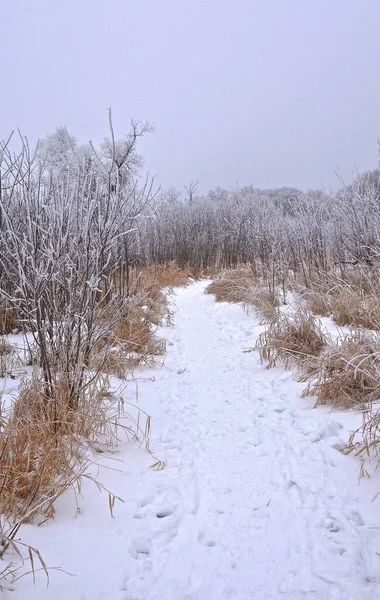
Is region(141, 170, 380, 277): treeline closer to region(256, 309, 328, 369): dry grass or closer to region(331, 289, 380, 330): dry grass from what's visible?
region(331, 289, 380, 330): dry grass

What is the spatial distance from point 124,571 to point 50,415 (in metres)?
1.02

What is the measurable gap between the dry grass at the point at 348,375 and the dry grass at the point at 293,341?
1.47ft

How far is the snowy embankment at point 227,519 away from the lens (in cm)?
136

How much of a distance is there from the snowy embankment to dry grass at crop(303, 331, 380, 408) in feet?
0.43

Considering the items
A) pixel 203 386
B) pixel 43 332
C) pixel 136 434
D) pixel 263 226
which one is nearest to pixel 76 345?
pixel 43 332

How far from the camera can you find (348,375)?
8.87 feet

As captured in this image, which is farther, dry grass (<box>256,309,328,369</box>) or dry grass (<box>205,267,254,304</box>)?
dry grass (<box>205,267,254,304</box>)

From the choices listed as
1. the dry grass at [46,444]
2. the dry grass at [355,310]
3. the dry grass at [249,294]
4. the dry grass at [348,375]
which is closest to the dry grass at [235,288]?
the dry grass at [249,294]

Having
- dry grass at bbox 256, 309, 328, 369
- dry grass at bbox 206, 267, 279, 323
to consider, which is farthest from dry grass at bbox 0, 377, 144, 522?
dry grass at bbox 206, 267, 279, 323

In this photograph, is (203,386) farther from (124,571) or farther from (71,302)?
(124,571)

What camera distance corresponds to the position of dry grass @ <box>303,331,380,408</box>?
2.59 m

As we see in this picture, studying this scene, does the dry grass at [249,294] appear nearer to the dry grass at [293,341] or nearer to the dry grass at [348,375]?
the dry grass at [293,341]

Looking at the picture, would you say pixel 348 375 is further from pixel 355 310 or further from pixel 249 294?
pixel 249 294

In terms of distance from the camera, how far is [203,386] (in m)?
3.58
